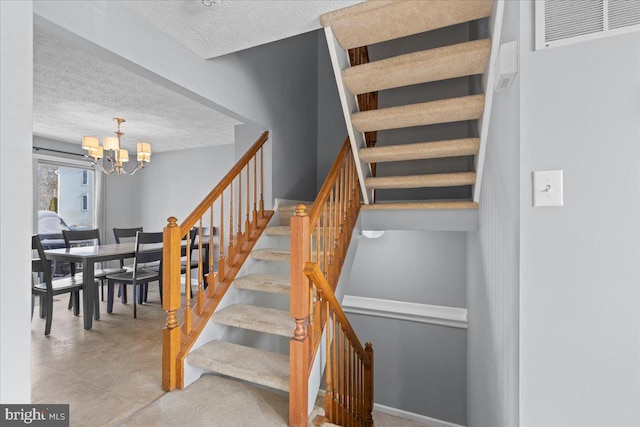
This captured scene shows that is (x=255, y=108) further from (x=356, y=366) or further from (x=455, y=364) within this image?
(x=455, y=364)

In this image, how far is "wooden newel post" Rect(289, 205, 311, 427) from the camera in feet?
→ 5.66

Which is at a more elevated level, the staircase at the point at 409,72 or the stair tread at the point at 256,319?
the staircase at the point at 409,72

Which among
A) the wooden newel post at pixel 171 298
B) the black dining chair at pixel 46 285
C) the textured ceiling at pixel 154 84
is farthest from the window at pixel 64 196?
the wooden newel post at pixel 171 298

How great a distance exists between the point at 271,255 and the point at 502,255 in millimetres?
1767

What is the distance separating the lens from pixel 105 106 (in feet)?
12.1

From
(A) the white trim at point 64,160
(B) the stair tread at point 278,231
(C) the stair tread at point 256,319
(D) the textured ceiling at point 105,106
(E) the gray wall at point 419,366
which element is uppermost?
(D) the textured ceiling at point 105,106

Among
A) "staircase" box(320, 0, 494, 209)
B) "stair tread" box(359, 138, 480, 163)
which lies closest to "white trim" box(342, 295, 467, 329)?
"staircase" box(320, 0, 494, 209)

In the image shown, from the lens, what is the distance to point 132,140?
5.29 metres

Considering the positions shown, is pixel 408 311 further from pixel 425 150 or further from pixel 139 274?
pixel 139 274

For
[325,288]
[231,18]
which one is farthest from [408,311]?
[231,18]
